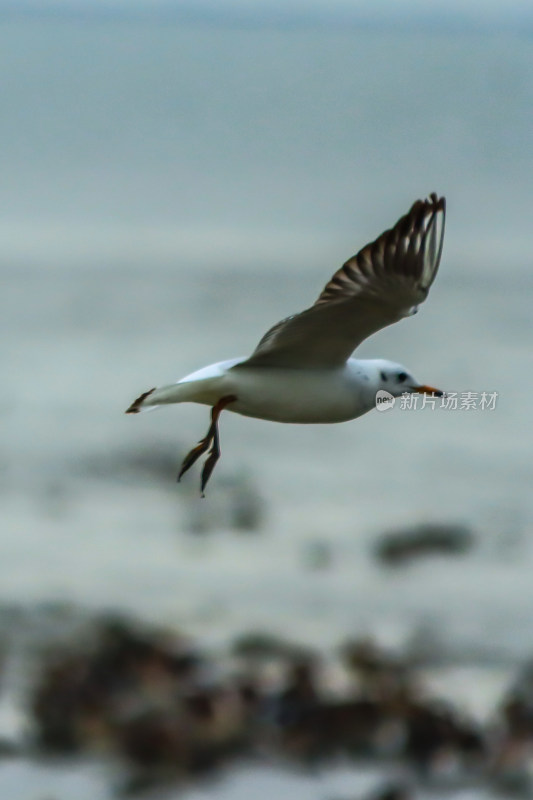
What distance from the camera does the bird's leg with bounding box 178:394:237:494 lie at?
5.36 m

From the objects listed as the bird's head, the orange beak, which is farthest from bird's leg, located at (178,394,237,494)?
the orange beak

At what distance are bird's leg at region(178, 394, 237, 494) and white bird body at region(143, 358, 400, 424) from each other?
2 centimetres

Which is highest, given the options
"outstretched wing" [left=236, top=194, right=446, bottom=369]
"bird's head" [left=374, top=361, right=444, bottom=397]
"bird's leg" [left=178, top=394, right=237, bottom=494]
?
"outstretched wing" [left=236, top=194, right=446, bottom=369]

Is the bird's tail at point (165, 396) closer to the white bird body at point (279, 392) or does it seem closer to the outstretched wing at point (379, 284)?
the white bird body at point (279, 392)

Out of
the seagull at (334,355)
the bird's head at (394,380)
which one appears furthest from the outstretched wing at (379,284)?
→ the bird's head at (394,380)

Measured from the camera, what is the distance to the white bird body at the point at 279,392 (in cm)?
531

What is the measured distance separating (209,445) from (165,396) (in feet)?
1.11

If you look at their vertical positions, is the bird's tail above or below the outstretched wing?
below

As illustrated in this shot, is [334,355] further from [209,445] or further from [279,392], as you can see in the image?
[209,445]

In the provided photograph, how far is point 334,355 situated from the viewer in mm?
5484

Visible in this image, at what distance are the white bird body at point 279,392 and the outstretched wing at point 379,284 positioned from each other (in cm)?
11

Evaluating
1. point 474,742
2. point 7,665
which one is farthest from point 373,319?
point 7,665

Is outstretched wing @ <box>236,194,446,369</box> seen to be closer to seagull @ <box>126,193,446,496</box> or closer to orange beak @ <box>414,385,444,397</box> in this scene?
seagull @ <box>126,193,446,496</box>

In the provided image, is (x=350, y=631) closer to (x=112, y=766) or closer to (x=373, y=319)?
(x=112, y=766)
